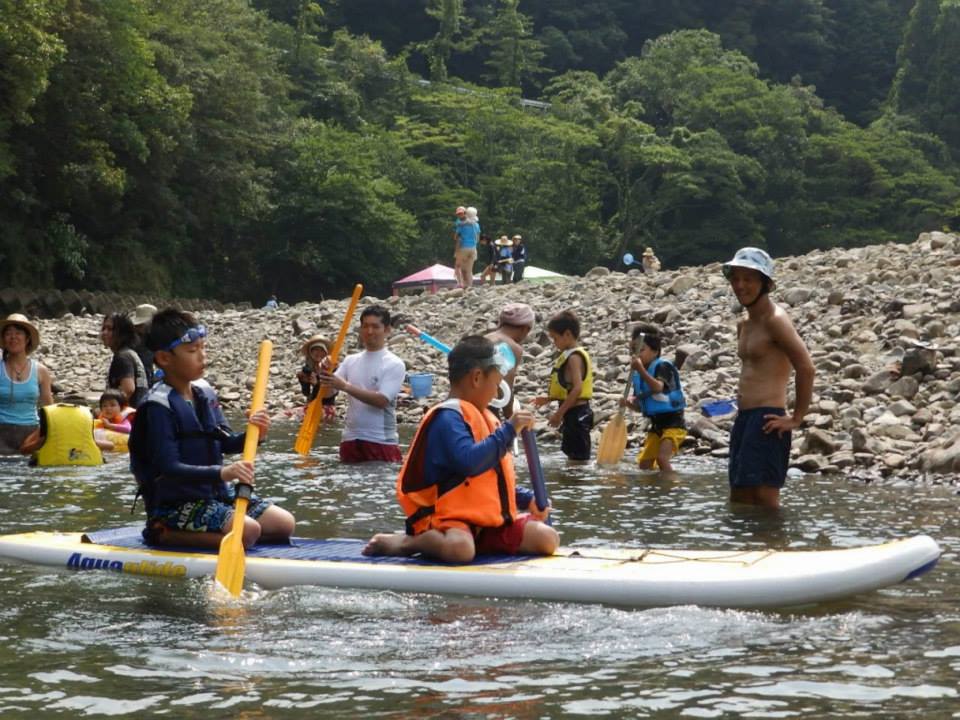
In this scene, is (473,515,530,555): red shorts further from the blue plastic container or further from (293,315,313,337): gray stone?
(293,315,313,337): gray stone

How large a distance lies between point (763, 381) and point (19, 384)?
6.11 meters

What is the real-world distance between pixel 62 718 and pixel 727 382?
1044 cm

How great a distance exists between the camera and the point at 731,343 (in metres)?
15.7

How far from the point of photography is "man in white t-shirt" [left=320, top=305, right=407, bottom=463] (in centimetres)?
1004

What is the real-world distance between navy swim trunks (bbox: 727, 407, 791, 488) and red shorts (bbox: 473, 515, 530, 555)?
1763mm

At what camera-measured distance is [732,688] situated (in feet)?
15.6

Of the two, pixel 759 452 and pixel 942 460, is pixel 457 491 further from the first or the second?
pixel 942 460

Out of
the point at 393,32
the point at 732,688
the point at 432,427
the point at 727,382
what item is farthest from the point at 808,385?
the point at 393,32

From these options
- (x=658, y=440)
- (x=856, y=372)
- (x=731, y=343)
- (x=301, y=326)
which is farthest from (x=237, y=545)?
(x=301, y=326)

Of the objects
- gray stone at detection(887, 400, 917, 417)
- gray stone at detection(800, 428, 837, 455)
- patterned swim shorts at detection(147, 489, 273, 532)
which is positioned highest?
gray stone at detection(887, 400, 917, 417)

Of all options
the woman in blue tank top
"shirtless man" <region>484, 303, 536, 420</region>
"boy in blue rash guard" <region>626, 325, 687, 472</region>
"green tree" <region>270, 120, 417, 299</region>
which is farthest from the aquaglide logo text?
"green tree" <region>270, 120, 417, 299</region>

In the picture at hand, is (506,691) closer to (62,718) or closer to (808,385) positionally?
Answer: (62,718)

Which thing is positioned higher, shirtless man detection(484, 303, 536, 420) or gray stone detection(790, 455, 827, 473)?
shirtless man detection(484, 303, 536, 420)

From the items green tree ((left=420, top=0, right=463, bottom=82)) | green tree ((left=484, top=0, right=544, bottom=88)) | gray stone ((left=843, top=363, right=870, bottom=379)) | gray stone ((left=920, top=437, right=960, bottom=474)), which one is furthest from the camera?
green tree ((left=484, top=0, right=544, bottom=88))
